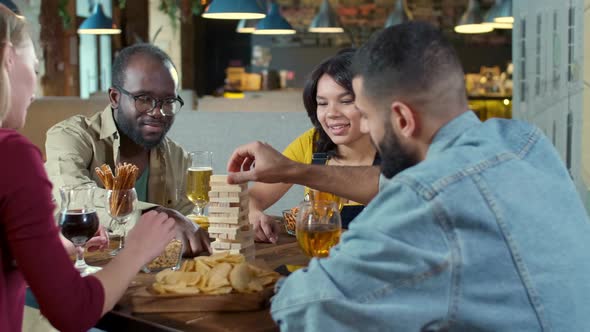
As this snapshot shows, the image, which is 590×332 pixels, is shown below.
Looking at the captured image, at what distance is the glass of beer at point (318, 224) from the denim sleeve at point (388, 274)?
517mm

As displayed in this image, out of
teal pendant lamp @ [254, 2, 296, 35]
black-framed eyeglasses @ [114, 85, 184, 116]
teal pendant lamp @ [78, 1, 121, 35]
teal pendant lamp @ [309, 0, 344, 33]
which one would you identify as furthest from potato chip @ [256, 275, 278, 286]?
teal pendant lamp @ [309, 0, 344, 33]

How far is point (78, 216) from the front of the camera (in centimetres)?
175

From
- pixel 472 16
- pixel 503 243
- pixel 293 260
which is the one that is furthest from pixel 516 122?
pixel 472 16

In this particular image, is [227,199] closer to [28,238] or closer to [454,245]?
[28,238]

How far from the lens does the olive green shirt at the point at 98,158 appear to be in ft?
8.82

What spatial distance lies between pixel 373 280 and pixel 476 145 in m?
0.29

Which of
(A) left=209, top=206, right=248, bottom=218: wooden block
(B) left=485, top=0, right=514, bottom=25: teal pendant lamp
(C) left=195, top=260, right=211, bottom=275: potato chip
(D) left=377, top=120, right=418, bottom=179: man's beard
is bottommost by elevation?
(C) left=195, top=260, right=211, bottom=275: potato chip

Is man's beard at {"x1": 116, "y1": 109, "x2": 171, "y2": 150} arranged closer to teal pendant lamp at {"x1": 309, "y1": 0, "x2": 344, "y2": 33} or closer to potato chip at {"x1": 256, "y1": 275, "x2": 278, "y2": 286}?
potato chip at {"x1": 256, "y1": 275, "x2": 278, "y2": 286}

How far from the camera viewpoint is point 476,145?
48.9 inches

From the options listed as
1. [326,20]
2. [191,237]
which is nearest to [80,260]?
[191,237]

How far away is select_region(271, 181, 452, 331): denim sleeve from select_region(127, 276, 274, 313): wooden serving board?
31cm

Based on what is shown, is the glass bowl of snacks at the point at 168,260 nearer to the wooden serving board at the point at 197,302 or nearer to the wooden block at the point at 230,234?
the wooden block at the point at 230,234

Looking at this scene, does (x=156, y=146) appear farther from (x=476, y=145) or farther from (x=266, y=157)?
(x=476, y=145)

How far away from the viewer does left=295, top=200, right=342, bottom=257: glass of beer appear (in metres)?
1.71
